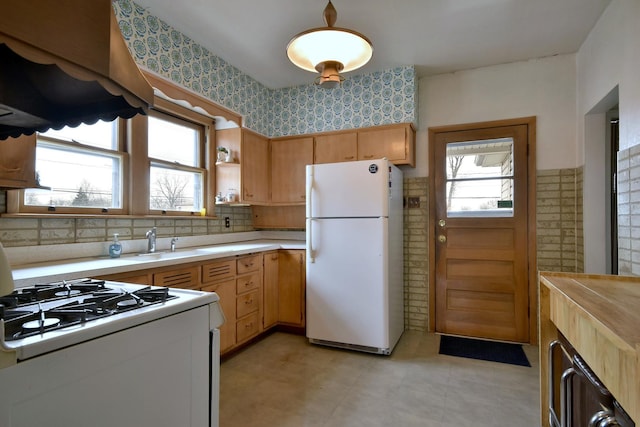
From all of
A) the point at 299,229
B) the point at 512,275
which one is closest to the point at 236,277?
the point at 299,229

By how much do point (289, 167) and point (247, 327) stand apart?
1.79 metres

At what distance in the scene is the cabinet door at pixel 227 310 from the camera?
2572mm

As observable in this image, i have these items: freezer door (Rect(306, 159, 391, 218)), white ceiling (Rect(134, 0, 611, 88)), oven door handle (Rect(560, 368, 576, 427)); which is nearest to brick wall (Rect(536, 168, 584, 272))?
white ceiling (Rect(134, 0, 611, 88))

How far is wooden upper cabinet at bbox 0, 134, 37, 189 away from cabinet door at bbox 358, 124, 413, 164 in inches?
102

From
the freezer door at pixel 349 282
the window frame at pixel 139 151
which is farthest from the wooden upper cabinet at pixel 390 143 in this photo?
the window frame at pixel 139 151

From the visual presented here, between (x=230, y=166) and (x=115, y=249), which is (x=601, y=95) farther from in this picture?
(x=115, y=249)

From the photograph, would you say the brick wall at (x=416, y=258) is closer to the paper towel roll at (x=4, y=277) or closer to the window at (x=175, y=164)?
the window at (x=175, y=164)

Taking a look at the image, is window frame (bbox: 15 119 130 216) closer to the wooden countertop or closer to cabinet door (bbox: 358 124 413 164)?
cabinet door (bbox: 358 124 413 164)

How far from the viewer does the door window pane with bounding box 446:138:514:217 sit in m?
3.17

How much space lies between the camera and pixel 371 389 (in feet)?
7.41

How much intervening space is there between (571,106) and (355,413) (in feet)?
10.3

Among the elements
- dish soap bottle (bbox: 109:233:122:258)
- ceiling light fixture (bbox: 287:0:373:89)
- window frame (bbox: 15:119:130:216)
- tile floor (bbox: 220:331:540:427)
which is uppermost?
ceiling light fixture (bbox: 287:0:373:89)

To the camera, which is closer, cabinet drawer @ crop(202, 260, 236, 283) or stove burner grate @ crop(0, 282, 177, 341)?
stove burner grate @ crop(0, 282, 177, 341)

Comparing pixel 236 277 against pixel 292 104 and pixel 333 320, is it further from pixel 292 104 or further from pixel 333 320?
pixel 292 104
